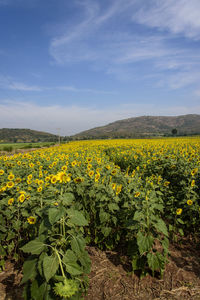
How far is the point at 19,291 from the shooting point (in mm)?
2311

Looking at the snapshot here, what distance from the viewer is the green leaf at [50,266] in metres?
1.45

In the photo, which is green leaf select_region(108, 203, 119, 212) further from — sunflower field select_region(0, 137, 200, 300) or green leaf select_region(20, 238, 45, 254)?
green leaf select_region(20, 238, 45, 254)

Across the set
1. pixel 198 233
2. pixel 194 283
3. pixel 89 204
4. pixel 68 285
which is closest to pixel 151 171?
pixel 198 233

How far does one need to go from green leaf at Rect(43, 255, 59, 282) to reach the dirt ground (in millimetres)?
1117

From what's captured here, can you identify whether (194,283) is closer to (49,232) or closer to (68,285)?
(68,285)

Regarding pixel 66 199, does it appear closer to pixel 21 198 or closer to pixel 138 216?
pixel 138 216

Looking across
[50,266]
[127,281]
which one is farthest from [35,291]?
[127,281]

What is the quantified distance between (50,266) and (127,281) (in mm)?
1504

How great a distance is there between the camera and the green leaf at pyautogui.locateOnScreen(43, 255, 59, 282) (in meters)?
1.45

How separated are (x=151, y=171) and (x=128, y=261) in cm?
406

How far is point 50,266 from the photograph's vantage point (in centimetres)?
151

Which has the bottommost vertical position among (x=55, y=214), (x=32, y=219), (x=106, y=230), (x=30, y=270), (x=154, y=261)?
(x=154, y=261)

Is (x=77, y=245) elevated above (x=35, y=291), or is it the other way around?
(x=77, y=245)

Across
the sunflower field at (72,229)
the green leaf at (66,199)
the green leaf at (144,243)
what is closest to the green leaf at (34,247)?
the sunflower field at (72,229)
